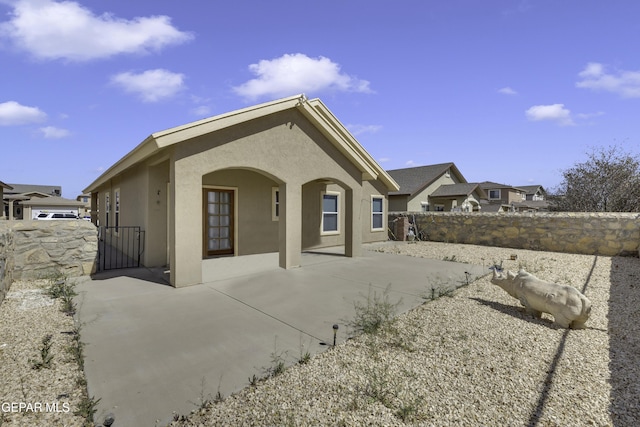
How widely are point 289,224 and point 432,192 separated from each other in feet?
67.5

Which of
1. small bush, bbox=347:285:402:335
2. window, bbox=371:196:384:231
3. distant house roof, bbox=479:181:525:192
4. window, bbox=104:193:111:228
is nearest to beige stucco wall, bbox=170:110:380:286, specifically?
small bush, bbox=347:285:402:335

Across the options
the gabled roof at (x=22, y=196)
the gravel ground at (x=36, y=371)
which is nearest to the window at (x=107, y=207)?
the gravel ground at (x=36, y=371)

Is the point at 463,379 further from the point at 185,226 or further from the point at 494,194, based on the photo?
the point at 494,194

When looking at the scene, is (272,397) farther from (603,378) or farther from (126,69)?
(126,69)

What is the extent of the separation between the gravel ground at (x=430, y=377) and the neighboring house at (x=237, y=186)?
3080 millimetres

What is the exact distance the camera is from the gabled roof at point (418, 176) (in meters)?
24.0

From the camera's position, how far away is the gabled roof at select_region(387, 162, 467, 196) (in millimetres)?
24000

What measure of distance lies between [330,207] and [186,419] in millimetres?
11268

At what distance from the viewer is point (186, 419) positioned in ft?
8.45

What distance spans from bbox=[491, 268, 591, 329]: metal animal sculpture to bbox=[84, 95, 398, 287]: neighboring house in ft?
17.5

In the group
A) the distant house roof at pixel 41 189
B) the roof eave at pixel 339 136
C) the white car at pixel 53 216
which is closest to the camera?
the roof eave at pixel 339 136

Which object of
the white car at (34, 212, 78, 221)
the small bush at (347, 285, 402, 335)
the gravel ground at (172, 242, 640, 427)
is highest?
the white car at (34, 212, 78, 221)

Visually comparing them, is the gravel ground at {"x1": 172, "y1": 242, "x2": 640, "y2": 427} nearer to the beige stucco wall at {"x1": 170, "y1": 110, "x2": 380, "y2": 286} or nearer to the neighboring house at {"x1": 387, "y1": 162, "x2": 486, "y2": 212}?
the beige stucco wall at {"x1": 170, "y1": 110, "x2": 380, "y2": 286}

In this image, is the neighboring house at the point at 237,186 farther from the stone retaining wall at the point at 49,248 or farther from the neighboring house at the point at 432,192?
the neighboring house at the point at 432,192
